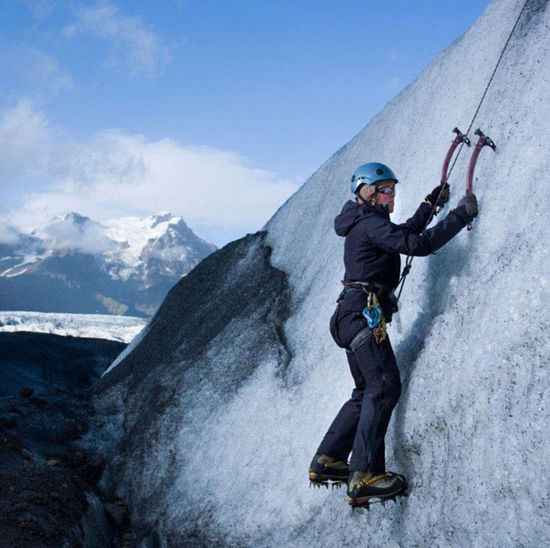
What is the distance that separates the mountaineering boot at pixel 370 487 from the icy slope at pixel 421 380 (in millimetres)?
378

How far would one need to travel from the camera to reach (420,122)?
11695mm

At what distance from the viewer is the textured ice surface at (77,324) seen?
5787 inches

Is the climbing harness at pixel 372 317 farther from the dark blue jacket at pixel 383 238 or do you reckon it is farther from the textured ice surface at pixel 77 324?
the textured ice surface at pixel 77 324

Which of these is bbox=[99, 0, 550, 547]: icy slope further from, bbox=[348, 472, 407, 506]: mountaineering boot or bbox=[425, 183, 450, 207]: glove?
bbox=[425, 183, 450, 207]: glove

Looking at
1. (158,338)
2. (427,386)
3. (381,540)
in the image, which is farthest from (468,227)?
(158,338)

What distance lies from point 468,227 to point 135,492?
8553mm

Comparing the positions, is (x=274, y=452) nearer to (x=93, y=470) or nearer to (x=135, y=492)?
(x=135, y=492)

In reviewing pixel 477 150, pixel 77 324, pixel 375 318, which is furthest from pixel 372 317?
pixel 77 324

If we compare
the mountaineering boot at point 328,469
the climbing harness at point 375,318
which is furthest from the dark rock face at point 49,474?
the climbing harness at point 375,318

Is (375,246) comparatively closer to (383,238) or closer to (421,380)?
(383,238)

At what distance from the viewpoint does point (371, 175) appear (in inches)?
293

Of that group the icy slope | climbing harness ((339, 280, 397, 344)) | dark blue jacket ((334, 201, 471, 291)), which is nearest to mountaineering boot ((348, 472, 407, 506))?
the icy slope

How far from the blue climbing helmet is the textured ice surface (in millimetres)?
134540

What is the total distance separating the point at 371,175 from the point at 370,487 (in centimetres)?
377
